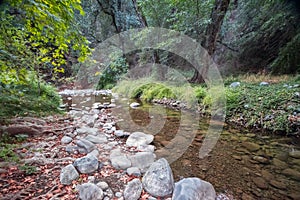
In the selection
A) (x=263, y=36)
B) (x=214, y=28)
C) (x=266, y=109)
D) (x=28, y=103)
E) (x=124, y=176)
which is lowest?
(x=124, y=176)

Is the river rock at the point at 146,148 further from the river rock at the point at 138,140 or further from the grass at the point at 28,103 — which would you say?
the grass at the point at 28,103

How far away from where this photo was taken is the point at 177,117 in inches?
152

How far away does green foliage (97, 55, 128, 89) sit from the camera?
9897 millimetres

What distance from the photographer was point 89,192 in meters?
1.29

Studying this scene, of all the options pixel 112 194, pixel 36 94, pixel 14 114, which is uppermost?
pixel 36 94

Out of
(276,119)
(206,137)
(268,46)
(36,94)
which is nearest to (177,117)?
(206,137)

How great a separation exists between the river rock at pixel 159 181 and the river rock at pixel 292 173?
122 centimetres

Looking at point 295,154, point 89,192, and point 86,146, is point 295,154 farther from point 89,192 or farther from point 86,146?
point 86,146

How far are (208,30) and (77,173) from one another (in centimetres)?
614

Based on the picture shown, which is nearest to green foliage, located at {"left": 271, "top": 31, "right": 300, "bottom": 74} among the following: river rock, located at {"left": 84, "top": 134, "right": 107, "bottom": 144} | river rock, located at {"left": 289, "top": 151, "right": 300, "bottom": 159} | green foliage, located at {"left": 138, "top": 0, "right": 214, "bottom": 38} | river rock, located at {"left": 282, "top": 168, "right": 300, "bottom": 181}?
→ green foliage, located at {"left": 138, "top": 0, "right": 214, "bottom": 38}

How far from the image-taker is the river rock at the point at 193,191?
1.29 meters

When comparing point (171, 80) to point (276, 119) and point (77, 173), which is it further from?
point (77, 173)

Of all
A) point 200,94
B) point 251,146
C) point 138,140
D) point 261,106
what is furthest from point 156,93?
point 251,146

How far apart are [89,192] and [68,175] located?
0.31 meters
